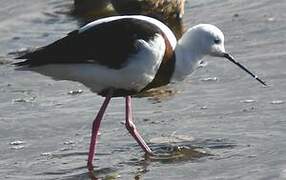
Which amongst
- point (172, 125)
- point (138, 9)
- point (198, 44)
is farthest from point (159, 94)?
point (138, 9)

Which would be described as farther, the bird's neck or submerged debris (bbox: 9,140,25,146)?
submerged debris (bbox: 9,140,25,146)

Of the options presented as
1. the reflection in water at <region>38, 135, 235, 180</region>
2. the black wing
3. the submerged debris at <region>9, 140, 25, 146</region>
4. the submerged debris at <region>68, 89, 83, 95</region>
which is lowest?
the submerged debris at <region>68, 89, 83, 95</region>

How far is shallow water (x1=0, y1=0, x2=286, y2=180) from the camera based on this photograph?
20.9 ft

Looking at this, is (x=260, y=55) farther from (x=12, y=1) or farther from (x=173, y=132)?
(x=12, y=1)

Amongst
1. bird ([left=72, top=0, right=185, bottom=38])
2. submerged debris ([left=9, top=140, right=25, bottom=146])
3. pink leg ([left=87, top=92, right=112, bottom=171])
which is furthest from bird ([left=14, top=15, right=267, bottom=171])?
bird ([left=72, top=0, right=185, bottom=38])

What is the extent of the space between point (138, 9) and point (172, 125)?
427 centimetres

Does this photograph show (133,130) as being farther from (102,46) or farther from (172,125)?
(102,46)

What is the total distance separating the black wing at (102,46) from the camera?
6441mm

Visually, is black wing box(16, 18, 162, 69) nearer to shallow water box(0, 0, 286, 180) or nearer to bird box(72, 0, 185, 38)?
shallow water box(0, 0, 286, 180)

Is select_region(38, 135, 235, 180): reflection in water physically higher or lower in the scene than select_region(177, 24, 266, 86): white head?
lower

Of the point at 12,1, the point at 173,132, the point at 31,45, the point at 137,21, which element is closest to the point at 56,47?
the point at 137,21

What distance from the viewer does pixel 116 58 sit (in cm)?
644

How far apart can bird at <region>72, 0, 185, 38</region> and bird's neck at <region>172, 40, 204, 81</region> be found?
3706 mm

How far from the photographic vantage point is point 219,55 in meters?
6.82
